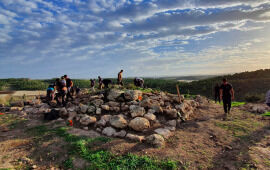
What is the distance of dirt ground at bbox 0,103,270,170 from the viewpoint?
4.48 meters

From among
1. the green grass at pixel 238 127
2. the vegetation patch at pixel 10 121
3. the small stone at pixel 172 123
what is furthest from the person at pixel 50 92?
the green grass at pixel 238 127

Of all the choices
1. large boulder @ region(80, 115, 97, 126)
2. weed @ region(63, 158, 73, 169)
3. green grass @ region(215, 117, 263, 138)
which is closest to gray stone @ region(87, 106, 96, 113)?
large boulder @ region(80, 115, 97, 126)

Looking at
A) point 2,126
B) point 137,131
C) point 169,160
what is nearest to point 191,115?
point 137,131

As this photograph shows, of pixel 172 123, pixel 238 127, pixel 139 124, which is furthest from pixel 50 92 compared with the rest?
pixel 238 127

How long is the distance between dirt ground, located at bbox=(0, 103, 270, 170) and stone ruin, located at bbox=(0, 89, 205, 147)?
1.41ft

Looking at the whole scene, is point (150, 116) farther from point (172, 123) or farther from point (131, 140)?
point (131, 140)

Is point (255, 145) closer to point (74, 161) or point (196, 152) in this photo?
point (196, 152)

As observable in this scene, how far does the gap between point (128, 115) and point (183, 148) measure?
3307mm

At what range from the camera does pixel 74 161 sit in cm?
450

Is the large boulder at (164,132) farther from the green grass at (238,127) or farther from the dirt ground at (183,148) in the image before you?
the green grass at (238,127)

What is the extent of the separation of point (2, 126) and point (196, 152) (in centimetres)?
831

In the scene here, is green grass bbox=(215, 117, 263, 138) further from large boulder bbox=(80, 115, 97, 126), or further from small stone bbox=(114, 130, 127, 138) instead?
large boulder bbox=(80, 115, 97, 126)

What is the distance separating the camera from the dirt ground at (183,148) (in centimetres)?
448

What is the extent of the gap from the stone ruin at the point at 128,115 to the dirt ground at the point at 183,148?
0.43m
